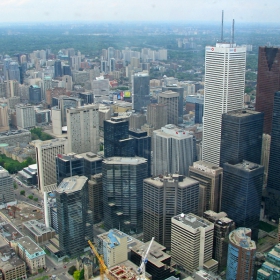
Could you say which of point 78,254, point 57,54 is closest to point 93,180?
point 78,254

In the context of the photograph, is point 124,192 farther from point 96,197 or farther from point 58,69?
point 58,69

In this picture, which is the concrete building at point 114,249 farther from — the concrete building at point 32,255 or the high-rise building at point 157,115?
the high-rise building at point 157,115

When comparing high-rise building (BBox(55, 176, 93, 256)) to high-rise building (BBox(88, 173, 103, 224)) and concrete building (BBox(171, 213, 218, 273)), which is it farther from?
concrete building (BBox(171, 213, 218, 273))

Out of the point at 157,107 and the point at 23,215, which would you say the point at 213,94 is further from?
the point at 23,215

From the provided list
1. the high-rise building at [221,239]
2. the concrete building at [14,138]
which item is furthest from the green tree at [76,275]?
the concrete building at [14,138]

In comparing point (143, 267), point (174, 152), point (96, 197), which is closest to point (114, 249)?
point (143, 267)
